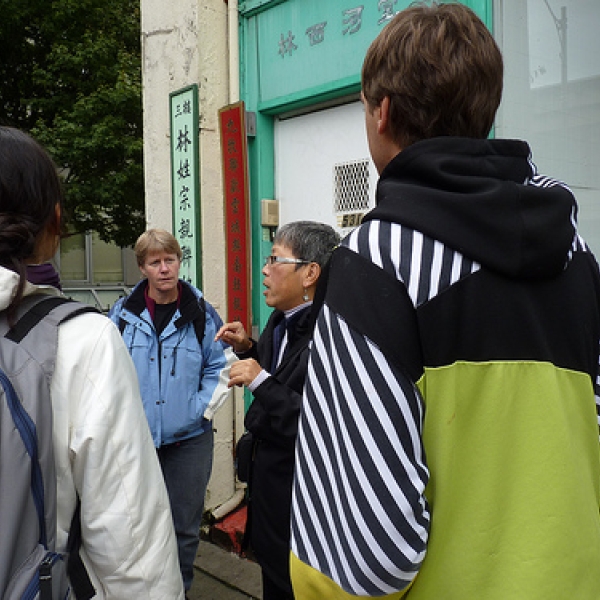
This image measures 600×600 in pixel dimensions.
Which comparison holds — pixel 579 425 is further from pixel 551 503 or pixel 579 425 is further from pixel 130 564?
pixel 130 564

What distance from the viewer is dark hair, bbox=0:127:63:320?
134 cm

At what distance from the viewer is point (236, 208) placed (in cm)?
451

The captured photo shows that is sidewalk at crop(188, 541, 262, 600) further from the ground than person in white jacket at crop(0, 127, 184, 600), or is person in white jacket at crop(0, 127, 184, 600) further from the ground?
person in white jacket at crop(0, 127, 184, 600)

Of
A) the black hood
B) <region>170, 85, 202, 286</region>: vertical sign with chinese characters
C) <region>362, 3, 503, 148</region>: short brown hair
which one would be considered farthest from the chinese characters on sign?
the black hood

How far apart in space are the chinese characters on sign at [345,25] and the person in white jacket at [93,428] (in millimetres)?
2787

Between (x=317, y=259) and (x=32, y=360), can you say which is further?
(x=317, y=259)

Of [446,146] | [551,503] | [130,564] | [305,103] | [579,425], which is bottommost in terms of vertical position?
[130,564]

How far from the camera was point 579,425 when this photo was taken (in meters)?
1.15

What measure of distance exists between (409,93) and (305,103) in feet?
10.7

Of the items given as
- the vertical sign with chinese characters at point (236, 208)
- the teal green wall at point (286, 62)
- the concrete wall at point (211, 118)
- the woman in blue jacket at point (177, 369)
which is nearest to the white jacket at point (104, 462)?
the woman in blue jacket at point (177, 369)

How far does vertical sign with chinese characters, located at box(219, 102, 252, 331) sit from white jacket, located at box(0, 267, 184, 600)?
10.1ft

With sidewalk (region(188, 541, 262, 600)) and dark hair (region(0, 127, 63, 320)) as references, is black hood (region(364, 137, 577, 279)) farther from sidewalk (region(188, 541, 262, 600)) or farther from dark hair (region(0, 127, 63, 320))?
sidewalk (region(188, 541, 262, 600))

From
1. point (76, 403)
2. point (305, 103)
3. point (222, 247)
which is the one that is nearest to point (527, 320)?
point (76, 403)

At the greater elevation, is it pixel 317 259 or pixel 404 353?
pixel 317 259
